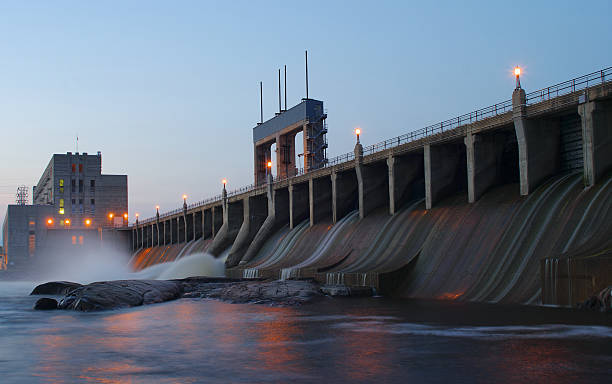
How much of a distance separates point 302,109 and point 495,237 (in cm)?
4320

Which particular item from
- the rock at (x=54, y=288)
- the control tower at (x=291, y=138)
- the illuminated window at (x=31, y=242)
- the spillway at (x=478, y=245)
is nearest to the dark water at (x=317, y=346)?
the spillway at (x=478, y=245)

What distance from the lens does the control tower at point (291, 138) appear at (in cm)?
7144

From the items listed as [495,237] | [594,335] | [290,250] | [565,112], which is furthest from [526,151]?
[290,250]

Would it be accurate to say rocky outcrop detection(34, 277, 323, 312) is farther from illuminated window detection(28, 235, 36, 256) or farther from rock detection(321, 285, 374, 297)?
illuminated window detection(28, 235, 36, 256)

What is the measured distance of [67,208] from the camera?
467 ft

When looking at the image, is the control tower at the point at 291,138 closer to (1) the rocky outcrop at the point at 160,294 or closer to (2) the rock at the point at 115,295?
(1) the rocky outcrop at the point at 160,294

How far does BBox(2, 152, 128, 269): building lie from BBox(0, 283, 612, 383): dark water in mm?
112854

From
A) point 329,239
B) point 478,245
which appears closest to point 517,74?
point 478,245

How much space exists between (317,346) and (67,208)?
445 ft

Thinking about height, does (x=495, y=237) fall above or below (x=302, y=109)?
below

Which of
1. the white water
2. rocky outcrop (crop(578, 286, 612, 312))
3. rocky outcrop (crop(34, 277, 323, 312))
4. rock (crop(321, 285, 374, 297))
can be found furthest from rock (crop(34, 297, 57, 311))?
rocky outcrop (crop(578, 286, 612, 312))

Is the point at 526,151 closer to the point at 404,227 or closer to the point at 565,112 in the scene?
the point at 565,112

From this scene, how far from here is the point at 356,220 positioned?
49.7 meters

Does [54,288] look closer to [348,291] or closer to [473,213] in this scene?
[348,291]
